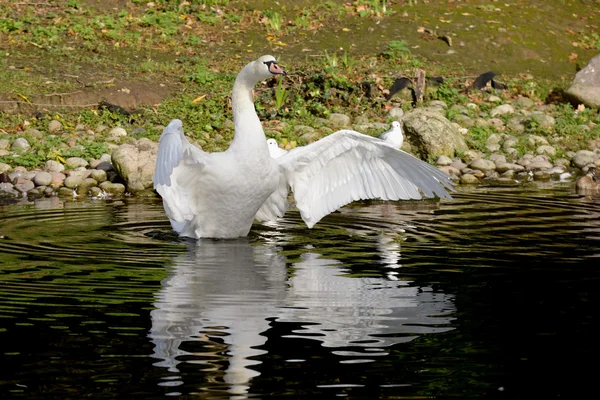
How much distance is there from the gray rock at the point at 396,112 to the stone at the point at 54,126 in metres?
5.40

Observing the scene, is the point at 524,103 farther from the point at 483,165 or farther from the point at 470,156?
the point at 483,165

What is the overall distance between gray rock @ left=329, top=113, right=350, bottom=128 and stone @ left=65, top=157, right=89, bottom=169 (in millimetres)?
4162

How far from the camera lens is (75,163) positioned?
46.9ft

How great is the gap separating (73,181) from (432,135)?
18.2 feet

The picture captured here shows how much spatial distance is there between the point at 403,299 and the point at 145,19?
14.6m

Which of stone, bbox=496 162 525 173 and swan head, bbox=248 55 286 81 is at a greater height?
swan head, bbox=248 55 286 81

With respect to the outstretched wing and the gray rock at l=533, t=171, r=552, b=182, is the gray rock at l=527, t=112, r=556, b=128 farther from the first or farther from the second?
the outstretched wing

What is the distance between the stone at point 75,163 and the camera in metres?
14.3

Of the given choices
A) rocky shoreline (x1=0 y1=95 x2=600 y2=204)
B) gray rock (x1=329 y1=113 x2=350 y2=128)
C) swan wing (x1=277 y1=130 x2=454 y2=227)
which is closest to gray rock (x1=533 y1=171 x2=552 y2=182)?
rocky shoreline (x1=0 y1=95 x2=600 y2=204)

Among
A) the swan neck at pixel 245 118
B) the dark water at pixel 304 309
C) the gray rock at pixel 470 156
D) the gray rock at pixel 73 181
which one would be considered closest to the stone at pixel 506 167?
the gray rock at pixel 470 156

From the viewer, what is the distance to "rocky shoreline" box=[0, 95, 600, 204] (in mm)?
13734

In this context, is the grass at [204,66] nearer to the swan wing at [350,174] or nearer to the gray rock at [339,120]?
the gray rock at [339,120]

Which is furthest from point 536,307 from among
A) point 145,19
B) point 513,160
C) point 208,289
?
point 145,19

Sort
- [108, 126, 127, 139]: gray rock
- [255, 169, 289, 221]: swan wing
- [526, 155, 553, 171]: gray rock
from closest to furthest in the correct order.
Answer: [255, 169, 289, 221]: swan wing
[108, 126, 127, 139]: gray rock
[526, 155, 553, 171]: gray rock
